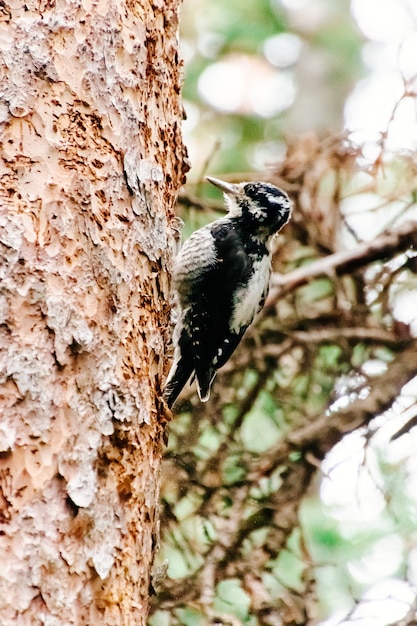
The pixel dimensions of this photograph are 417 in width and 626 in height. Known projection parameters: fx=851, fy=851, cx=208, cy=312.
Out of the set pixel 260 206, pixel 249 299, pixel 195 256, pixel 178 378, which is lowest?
pixel 178 378

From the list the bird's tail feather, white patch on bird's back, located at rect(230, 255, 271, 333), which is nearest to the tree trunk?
the bird's tail feather

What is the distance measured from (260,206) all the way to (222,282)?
34 cm

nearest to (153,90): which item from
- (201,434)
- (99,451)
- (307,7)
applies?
(99,451)

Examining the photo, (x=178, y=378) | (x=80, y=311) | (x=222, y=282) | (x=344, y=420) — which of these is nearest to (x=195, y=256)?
(x=222, y=282)

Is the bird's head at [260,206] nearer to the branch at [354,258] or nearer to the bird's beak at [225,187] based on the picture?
the bird's beak at [225,187]

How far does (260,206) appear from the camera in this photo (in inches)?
131

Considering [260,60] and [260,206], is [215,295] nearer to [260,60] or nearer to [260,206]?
[260,206]

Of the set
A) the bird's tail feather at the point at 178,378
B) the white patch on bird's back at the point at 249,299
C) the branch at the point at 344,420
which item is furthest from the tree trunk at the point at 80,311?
the branch at the point at 344,420

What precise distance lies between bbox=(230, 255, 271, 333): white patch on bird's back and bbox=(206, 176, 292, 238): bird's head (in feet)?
0.54

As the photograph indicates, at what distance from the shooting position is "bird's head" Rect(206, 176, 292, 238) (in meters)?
3.32

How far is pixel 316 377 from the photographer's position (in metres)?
3.56

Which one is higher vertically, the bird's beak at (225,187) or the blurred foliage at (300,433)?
the bird's beak at (225,187)

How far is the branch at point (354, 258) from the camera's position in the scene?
11.5 ft

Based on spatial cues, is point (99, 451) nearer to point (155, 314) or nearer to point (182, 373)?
point (155, 314)
